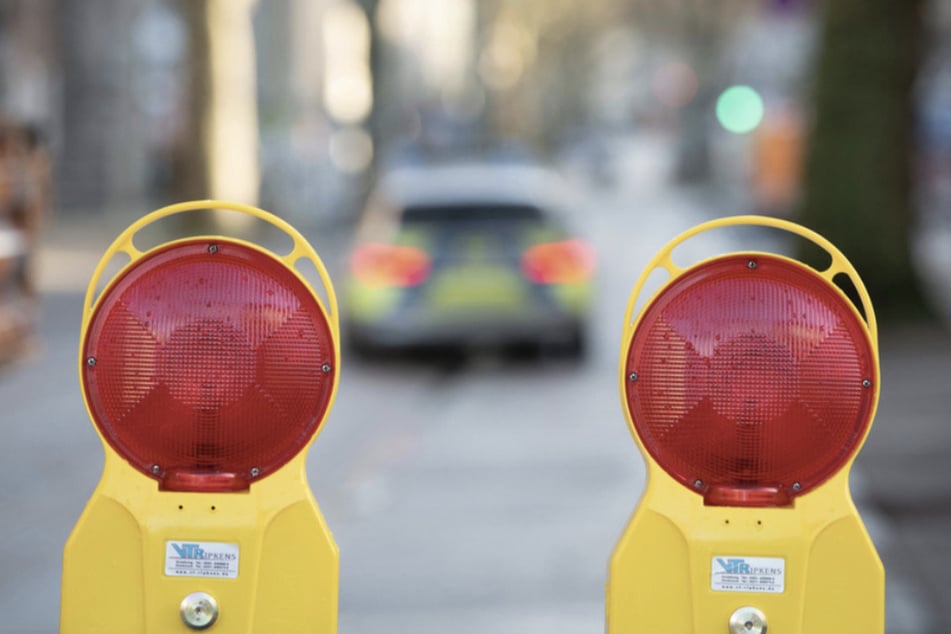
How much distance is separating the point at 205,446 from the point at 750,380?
1095mm

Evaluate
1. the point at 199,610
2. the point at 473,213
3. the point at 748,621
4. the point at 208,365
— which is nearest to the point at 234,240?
the point at 208,365

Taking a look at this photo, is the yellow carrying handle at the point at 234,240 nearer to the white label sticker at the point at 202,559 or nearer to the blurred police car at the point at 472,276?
the white label sticker at the point at 202,559

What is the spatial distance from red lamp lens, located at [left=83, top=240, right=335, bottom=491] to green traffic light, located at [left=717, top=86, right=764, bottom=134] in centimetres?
2442

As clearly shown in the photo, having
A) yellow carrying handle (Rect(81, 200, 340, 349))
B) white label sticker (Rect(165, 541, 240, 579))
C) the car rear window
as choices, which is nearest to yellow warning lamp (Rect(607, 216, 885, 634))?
yellow carrying handle (Rect(81, 200, 340, 349))

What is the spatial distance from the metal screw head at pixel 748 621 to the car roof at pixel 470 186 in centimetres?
1015

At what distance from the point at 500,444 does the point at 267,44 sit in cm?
3917

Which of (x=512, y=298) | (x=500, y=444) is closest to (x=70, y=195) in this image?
(x=512, y=298)

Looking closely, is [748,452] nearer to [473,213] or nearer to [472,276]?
[472,276]

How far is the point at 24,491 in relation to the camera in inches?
317

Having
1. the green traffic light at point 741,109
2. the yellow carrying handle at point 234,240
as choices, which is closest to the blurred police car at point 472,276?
the yellow carrying handle at point 234,240

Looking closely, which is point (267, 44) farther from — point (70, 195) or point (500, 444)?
point (500, 444)

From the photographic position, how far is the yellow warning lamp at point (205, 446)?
333 cm

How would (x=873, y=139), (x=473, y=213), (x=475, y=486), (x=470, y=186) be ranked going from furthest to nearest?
1. (x=873, y=139)
2. (x=470, y=186)
3. (x=473, y=213)
4. (x=475, y=486)

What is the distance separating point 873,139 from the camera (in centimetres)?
1388
